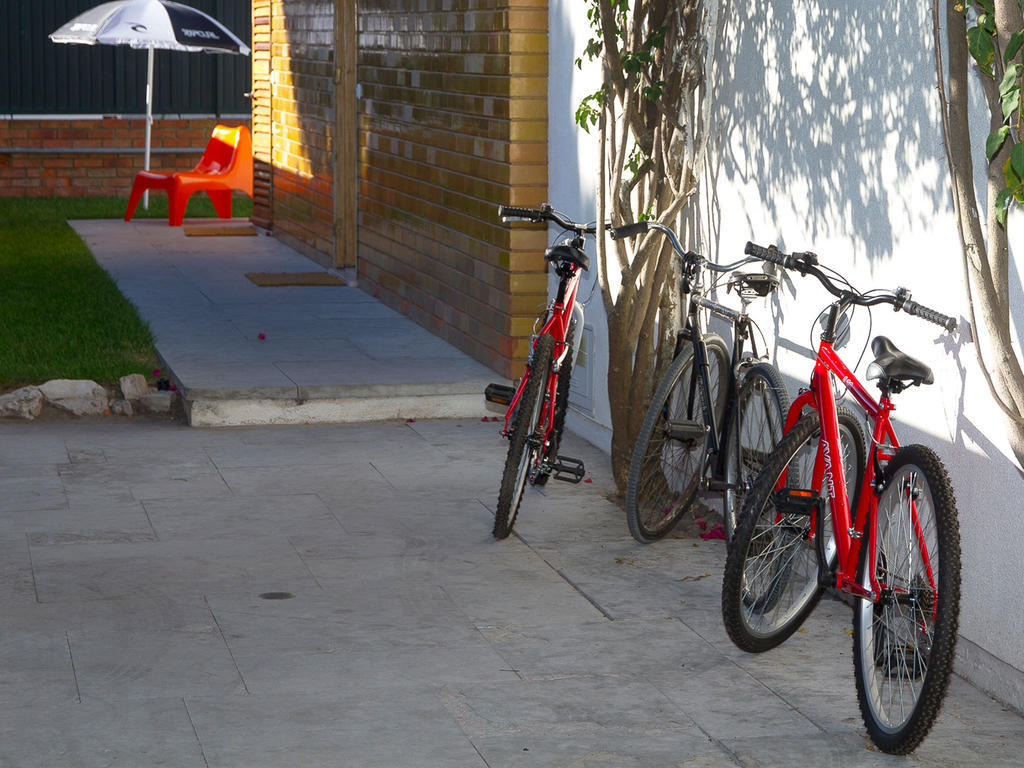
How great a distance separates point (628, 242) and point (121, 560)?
2.37 meters

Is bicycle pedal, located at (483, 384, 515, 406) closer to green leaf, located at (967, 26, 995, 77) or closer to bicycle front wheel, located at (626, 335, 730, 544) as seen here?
bicycle front wheel, located at (626, 335, 730, 544)

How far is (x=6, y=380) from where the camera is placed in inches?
319

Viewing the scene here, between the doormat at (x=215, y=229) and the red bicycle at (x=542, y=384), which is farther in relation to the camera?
the doormat at (x=215, y=229)

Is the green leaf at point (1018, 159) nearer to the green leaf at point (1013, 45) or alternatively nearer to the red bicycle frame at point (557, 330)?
the green leaf at point (1013, 45)

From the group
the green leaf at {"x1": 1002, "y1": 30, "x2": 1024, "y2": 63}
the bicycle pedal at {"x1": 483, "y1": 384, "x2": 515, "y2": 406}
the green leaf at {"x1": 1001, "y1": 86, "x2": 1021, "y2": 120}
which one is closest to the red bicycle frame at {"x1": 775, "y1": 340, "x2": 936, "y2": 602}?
the green leaf at {"x1": 1001, "y1": 86, "x2": 1021, "y2": 120}

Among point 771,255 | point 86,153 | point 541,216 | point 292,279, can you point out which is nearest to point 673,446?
point 541,216

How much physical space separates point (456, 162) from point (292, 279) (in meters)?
3.30

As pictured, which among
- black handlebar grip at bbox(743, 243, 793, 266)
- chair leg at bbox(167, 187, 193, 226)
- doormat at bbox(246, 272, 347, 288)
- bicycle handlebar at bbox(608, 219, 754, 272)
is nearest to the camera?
black handlebar grip at bbox(743, 243, 793, 266)

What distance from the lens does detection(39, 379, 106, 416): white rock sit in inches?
307

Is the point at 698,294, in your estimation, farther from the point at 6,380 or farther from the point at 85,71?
the point at 85,71

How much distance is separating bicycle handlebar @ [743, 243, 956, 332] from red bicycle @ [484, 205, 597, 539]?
3.97 ft

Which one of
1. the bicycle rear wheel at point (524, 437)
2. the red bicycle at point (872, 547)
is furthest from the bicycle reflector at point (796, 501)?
the bicycle rear wheel at point (524, 437)

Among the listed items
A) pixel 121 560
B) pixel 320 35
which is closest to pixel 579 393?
pixel 121 560

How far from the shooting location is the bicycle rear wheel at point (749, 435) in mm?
5230
